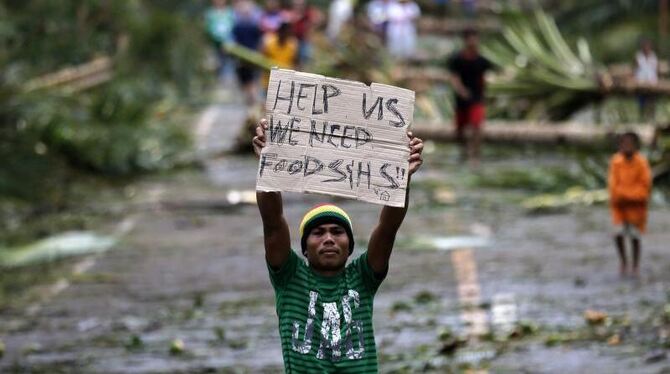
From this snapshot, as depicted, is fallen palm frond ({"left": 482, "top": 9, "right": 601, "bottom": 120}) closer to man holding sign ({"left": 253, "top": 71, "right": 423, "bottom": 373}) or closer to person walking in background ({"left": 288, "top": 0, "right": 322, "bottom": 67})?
person walking in background ({"left": 288, "top": 0, "right": 322, "bottom": 67})

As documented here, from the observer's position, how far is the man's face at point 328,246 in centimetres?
698

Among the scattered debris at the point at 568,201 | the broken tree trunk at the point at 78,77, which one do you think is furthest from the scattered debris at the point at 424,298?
the broken tree trunk at the point at 78,77

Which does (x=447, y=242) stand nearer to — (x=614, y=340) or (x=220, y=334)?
(x=220, y=334)

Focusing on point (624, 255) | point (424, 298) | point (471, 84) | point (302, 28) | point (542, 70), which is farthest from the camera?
point (302, 28)

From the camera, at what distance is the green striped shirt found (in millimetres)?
6980

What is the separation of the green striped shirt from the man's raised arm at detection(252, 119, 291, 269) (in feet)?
0.15

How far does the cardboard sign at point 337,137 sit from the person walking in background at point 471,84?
15858 mm

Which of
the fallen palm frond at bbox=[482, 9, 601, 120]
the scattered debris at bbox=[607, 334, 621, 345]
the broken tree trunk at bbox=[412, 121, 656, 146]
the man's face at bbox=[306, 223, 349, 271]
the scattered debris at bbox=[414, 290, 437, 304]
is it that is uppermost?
the fallen palm frond at bbox=[482, 9, 601, 120]

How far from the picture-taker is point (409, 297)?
1414cm

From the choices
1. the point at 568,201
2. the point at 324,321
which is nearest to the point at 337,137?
the point at 324,321

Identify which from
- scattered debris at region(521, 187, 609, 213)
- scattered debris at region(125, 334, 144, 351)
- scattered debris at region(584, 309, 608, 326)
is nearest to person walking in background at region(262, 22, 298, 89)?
scattered debris at region(521, 187, 609, 213)

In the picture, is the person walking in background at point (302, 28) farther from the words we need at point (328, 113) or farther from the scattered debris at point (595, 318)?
the words we need at point (328, 113)

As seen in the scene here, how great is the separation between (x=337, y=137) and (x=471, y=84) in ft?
54.5

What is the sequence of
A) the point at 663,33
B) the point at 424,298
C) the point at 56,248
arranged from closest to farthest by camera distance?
the point at 424,298 < the point at 56,248 < the point at 663,33
